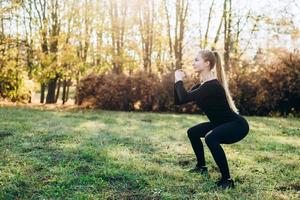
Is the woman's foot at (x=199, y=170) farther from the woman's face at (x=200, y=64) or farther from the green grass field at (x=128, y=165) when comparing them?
the woman's face at (x=200, y=64)

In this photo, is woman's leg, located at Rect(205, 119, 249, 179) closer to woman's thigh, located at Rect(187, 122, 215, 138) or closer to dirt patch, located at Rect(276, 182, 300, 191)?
woman's thigh, located at Rect(187, 122, 215, 138)

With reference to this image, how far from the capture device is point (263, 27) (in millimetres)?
27406

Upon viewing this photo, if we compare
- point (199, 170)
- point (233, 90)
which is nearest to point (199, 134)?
point (199, 170)

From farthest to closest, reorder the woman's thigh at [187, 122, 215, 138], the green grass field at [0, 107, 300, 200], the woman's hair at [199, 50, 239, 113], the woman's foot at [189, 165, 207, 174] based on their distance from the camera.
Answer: the woman's foot at [189, 165, 207, 174] < the woman's thigh at [187, 122, 215, 138] < the woman's hair at [199, 50, 239, 113] < the green grass field at [0, 107, 300, 200]

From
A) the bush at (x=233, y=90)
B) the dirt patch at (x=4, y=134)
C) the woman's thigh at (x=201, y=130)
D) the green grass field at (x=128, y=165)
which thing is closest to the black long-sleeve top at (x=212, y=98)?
the woman's thigh at (x=201, y=130)

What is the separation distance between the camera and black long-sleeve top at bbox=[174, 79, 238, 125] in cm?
582

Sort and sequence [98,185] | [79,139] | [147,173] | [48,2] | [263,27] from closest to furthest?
[98,185], [147,173], [79,139], [48,2], [263,27]

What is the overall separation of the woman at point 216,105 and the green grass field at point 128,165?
501 millimetres

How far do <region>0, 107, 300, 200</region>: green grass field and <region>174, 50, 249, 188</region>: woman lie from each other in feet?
1.65

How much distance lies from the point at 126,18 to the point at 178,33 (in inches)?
146

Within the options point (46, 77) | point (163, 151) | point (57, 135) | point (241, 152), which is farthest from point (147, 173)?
point (46, 77)

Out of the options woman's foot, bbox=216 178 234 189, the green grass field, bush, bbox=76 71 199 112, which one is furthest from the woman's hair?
bush, bbox=76 71 199 112

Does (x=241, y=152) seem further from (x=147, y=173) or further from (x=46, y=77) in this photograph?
(x=46, y=77)

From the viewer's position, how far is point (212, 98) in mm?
5844
